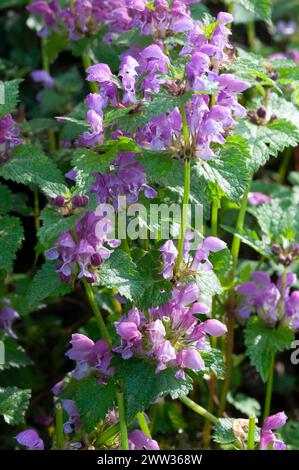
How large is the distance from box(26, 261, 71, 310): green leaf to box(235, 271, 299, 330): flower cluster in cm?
72

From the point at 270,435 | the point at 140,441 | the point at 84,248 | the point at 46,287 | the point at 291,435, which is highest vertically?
the point at 84,248

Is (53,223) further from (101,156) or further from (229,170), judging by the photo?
(229,170)

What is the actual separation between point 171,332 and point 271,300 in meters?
0.55

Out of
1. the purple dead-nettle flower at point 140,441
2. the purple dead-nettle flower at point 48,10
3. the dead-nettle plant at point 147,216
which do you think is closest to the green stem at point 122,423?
the dead-nettle plant at point 147,216

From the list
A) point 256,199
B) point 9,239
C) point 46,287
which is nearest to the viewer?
point 46,287

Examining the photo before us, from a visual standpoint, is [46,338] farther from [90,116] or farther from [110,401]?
[90,116]

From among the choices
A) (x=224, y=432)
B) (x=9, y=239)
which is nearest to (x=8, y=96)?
(x=9, y=239)

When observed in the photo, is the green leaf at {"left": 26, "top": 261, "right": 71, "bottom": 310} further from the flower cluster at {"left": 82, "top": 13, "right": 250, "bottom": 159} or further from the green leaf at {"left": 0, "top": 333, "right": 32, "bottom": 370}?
the green leaf at {"left": 0, "top": 333, "right": 32, "bottom": 370}

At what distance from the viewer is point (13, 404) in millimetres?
2139

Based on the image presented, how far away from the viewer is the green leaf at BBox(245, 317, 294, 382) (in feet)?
7.33

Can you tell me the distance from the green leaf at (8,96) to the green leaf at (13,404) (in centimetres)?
80

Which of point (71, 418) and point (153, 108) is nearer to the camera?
point (153, 108)

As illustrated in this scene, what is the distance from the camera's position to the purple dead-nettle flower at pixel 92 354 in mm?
1986
